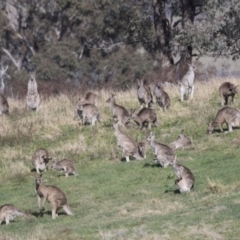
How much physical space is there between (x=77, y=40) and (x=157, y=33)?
60.5 feet

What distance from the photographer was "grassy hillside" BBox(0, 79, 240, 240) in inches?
602

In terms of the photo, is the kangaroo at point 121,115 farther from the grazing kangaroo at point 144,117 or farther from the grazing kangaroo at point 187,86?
the grazing kangaroo at point 187,86

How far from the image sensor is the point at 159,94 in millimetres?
28188

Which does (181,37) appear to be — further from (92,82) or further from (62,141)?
(92,82)

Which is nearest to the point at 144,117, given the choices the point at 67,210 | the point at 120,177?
the point at 120,177

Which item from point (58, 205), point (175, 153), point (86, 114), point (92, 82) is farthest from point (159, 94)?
point (92, 82)

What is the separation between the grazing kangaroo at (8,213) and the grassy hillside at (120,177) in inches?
6.0

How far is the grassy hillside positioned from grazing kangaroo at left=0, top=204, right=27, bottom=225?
153 millimetres

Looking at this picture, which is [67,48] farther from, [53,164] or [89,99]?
[53,164]

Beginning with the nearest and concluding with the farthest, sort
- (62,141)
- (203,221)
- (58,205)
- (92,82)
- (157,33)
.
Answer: (203,221)
(58,205)
(62,141)
(157,33)
(92,82)

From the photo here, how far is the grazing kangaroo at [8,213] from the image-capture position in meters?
17.6

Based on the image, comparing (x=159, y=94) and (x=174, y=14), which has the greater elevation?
(x=174, y=14)

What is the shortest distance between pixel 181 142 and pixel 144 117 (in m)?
2.54

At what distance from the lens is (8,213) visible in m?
17.7
